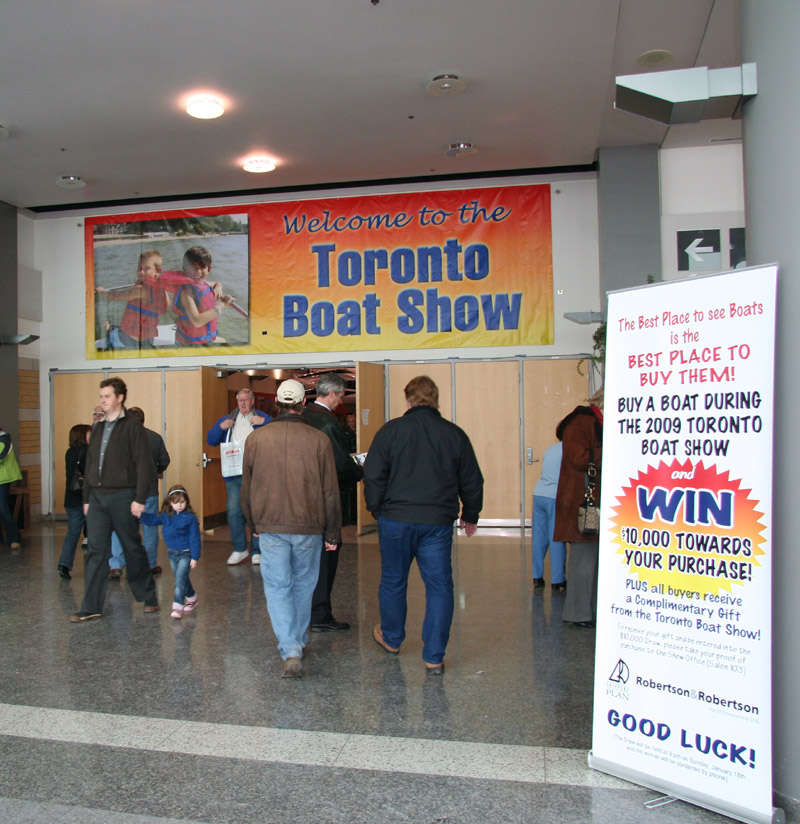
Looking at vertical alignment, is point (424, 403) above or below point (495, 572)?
above

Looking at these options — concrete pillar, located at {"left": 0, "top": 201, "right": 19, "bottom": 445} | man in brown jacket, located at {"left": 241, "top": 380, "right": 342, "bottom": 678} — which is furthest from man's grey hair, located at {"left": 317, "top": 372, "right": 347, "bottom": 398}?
concrete pillar, located at {"left": 0, "top": 201, "right": 19, "bottom": 445}

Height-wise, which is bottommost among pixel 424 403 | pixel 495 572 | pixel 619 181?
pixel 495 572

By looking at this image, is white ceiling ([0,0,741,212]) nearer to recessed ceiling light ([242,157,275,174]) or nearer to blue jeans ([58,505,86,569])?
recessed ceiling light ([242,157,275,174])

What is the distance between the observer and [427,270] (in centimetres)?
956

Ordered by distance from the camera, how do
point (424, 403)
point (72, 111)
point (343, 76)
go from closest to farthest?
1. point (424, 403)
2. point (343, 76)
3. point (72, 111)

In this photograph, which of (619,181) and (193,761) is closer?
(193,761)

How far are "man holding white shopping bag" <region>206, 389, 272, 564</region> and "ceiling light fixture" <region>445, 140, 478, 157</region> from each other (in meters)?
3.54

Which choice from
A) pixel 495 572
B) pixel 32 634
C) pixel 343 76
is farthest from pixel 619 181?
pixel 32 634

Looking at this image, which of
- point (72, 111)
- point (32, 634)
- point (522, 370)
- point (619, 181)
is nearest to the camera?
point (32, 634)

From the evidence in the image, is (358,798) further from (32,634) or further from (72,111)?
(72,111)

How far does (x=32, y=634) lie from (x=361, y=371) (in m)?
4.80

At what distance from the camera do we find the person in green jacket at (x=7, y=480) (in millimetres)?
8000

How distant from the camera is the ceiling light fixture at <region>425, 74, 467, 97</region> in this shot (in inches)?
261

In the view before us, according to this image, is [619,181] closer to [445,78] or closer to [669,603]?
[445,78]
